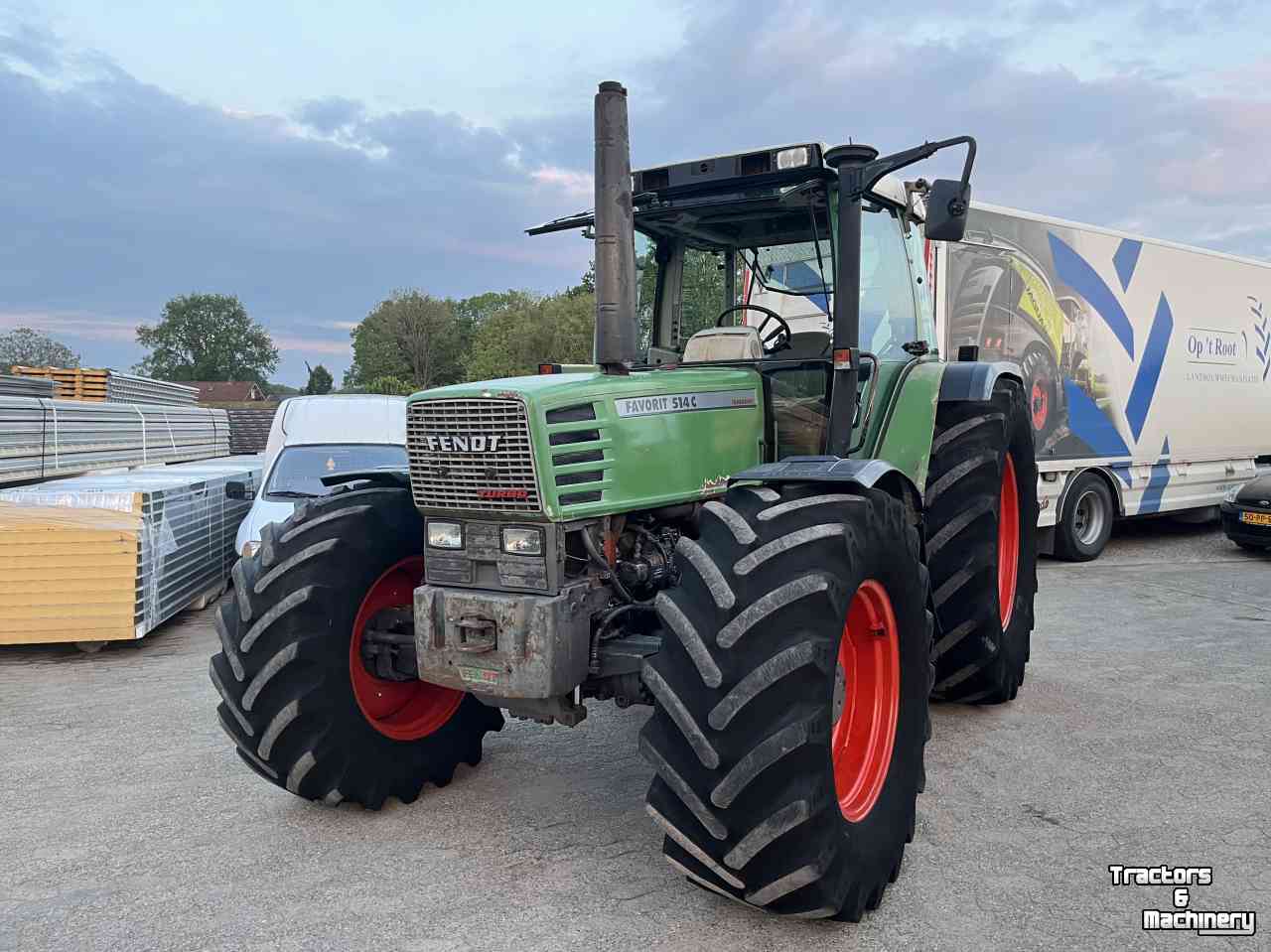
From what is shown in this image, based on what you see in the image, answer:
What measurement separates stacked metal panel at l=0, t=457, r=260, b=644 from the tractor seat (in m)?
4.60

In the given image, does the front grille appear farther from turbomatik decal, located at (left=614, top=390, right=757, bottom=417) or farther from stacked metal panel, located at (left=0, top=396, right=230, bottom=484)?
stacked metal panel, located at (left=0, top=396, right=230, bottom=484)

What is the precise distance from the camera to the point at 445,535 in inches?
137

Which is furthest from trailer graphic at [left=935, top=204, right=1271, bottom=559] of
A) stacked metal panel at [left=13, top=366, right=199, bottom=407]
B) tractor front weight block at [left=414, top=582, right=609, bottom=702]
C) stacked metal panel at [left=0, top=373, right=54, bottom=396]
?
stacked metal panel at [left=13, top=366, right=199, bottom=407]

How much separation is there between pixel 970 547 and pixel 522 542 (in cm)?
232

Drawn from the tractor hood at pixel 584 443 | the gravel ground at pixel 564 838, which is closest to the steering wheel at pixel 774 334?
the tractor hood at pixel 584 443

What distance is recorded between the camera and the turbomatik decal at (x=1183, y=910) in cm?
296

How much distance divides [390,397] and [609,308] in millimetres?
6310

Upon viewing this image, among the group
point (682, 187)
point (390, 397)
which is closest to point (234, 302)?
point (390, 397)

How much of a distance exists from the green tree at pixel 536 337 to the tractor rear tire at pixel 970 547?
4090cm

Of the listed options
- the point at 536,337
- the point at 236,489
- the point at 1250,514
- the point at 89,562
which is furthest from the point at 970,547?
the point at 536,337

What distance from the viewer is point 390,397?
Answer: 947 centimetres

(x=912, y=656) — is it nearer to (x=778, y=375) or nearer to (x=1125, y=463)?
(x=778, y=375)

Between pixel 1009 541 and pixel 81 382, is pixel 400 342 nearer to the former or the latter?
pixel 81 382

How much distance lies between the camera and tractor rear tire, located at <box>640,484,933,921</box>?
2.70 meters
